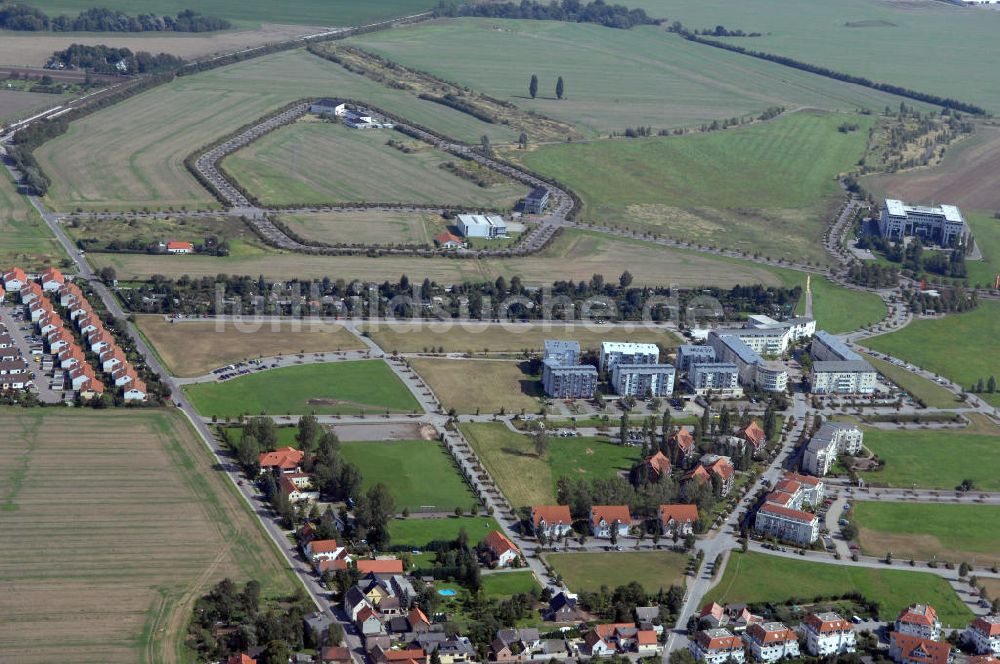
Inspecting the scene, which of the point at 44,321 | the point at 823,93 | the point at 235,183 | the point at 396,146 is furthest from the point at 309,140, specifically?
the point at 823,93

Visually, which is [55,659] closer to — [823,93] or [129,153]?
[129,153]

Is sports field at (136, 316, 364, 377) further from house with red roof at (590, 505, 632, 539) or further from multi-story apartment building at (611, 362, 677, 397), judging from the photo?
house with red roof at (590, 505, 632, 539)

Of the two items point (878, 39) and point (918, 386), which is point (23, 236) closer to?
point (918, 386)

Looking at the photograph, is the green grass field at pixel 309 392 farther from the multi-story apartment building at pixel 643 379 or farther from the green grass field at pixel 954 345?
the green grass field at pixel 954 345

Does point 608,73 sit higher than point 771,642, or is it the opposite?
point 608,73

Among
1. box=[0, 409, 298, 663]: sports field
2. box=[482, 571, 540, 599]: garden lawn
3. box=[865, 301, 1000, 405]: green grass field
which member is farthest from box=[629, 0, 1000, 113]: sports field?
box=[0, 409, 298, 663]: sports field

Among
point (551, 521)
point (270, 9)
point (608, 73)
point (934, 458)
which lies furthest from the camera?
point (270, 9)

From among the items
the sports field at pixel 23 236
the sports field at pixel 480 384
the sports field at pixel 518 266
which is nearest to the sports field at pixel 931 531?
the sports field at pixel 480 384

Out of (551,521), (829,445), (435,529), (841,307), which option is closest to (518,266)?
(841,307)
